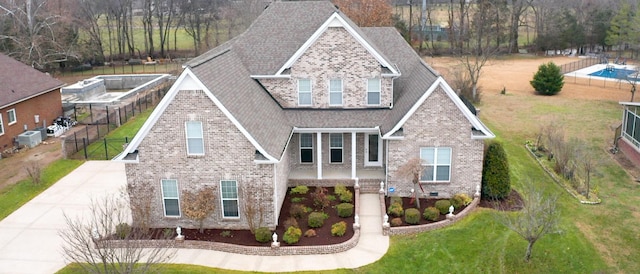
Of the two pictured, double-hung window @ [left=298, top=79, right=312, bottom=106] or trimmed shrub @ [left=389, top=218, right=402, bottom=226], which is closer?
trimmed shrub @ [left=389, top=218, right=402, bottom=226]

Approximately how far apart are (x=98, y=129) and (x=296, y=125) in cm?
1870

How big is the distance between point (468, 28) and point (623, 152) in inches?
2003

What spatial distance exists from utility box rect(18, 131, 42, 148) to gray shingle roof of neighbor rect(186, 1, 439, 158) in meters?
15.6

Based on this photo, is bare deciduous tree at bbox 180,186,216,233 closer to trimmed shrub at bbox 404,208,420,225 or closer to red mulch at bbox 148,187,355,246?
red mulch at bbox 148,187,355,246

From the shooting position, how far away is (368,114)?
2622 centimetres

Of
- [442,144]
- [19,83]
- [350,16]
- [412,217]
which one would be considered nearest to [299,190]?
[412,217]

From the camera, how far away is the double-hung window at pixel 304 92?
26.5 m

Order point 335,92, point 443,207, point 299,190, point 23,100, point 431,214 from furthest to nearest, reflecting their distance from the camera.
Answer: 1. point 23,100
2. point 335,92
3. point 299,190
4. point 443,207
5. point 431,214

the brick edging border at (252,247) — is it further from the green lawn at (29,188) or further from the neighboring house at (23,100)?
the neighboring house at (23,100)

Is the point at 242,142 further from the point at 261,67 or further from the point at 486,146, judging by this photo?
the point at 486,146

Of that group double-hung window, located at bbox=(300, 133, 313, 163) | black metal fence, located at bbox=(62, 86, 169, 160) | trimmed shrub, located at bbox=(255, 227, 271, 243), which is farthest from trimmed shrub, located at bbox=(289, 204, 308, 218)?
black metal fence, located at bbox=(62, 86, 169, 160)

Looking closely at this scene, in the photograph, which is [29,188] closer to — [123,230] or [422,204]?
[123,230]

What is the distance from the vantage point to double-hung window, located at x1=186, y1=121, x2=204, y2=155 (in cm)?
2064

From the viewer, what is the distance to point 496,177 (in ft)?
79.9
